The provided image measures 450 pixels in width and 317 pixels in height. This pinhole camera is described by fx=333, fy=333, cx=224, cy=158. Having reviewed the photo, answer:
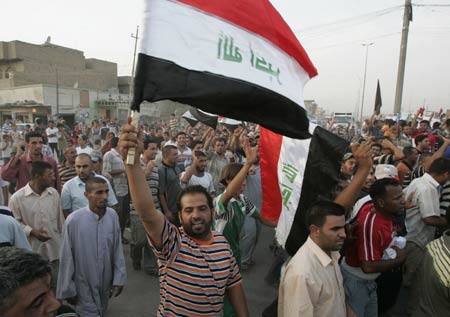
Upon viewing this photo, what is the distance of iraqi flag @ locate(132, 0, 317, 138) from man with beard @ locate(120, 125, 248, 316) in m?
0.41

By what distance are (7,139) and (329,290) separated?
1167 centimetres

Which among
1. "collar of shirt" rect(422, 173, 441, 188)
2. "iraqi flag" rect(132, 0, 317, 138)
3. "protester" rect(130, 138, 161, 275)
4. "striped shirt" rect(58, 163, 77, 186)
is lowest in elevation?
"protester" rect(130, 138, 161, 275)

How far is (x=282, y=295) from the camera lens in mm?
2285

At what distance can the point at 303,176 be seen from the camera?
2.88m

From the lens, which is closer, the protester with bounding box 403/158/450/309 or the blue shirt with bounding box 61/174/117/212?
the protester with bounding box 403/158/450/309

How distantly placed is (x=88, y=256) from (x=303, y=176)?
206 centimetres

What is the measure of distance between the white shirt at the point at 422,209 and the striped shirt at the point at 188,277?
109 inches

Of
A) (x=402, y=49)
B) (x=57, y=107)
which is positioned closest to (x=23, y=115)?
(x=57, y=107)

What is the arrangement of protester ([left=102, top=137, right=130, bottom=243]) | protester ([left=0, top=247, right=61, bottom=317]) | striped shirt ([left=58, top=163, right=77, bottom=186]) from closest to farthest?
protester ([left=0, top=247, right=61, bottom=317]) < striped shirt ([left=58, top=163, right=77, bottom=186]) < protester ([left=102, top=137, right=130, bottom=243])

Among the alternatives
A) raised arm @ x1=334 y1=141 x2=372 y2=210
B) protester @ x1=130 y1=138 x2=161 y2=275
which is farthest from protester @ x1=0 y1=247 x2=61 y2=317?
protester @ x1=130 y1=138 x2=161 y2=275

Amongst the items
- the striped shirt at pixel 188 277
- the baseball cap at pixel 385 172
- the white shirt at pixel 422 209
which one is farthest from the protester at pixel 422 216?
the striped shirt at pixel 188 277

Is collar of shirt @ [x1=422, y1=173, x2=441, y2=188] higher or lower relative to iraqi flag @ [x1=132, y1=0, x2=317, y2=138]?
lower

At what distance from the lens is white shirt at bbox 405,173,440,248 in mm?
3730

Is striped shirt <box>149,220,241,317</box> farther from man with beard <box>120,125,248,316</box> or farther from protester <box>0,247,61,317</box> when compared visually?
protester <box>0,247,61,317</box>
